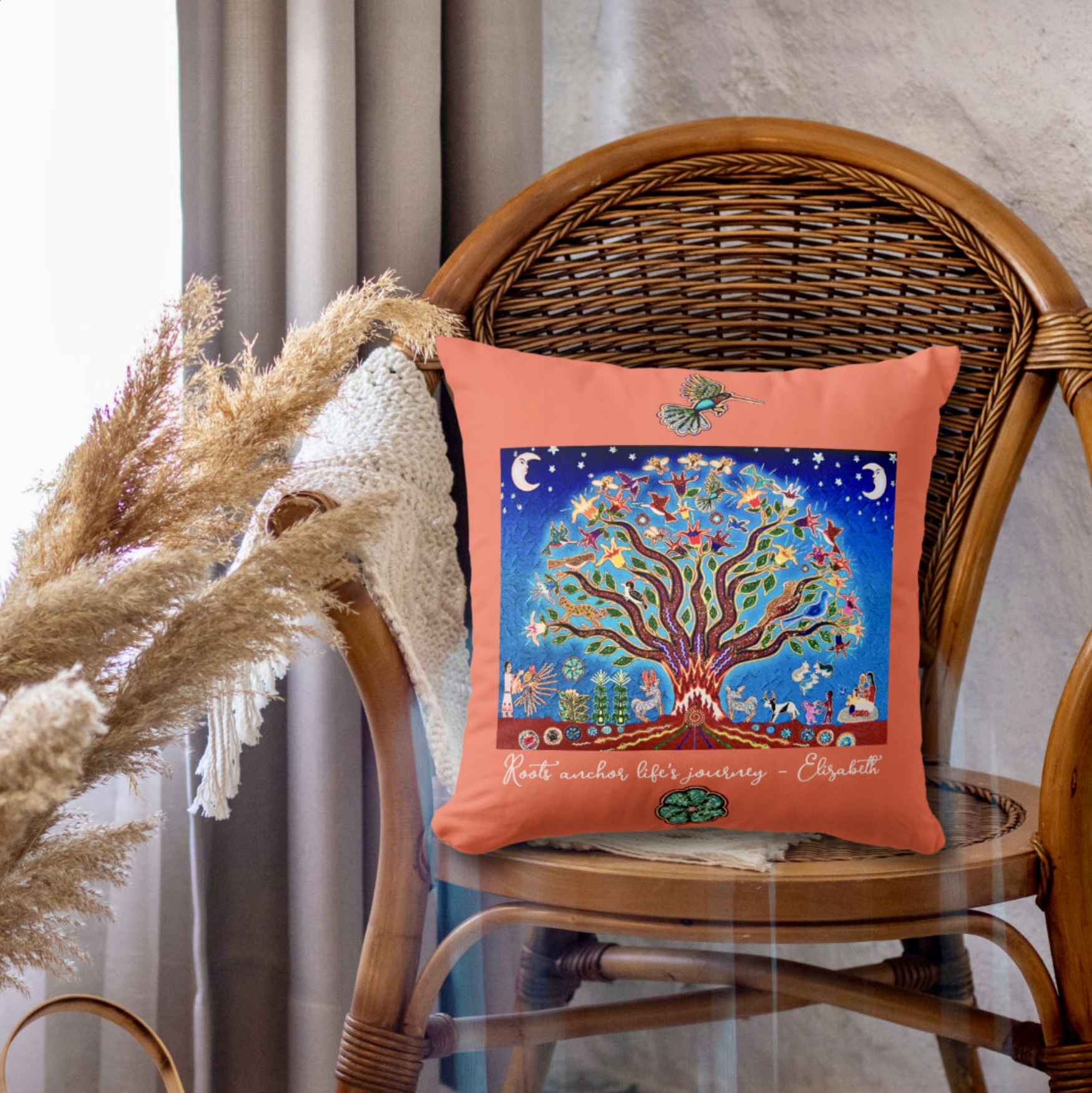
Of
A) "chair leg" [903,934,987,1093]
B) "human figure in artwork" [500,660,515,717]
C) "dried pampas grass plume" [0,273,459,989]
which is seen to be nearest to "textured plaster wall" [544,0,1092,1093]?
"chair leg" [903,934,987,1093]

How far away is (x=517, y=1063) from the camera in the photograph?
2.61ft

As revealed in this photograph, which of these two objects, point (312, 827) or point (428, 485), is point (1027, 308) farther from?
point (312, 827)

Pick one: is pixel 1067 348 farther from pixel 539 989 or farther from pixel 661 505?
pixel 539 989

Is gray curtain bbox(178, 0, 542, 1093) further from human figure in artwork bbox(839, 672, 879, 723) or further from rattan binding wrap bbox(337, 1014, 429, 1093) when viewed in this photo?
human figure in artwork bbox(839, 672, 879, 723)

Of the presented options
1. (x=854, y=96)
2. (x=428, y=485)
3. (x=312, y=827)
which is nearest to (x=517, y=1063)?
(x=312, y=827)

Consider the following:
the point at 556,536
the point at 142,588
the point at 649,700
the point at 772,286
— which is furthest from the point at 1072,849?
the point at 142,588

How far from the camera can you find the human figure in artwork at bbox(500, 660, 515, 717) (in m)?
0.70

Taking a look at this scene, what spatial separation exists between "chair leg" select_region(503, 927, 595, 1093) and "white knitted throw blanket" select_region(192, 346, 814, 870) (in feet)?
0.39

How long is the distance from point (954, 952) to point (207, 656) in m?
0.61

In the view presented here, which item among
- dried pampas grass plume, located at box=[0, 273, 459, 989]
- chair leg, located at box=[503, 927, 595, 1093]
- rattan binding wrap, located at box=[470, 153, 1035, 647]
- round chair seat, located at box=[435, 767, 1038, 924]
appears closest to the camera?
dried pampas grass plume, located at box=[0, 273, 459, 989]

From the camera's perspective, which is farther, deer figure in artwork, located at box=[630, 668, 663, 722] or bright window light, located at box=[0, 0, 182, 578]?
bright window light, located at box=[0, 0, 182, 578]

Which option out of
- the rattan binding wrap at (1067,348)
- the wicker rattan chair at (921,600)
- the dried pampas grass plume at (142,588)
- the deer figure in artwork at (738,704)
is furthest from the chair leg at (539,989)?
the rattan binding wrap at (1067,348)

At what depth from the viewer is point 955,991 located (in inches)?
29.8

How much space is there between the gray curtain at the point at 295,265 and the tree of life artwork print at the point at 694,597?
276mm
